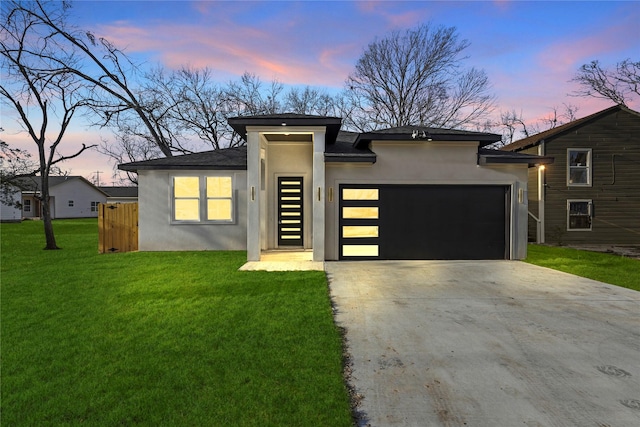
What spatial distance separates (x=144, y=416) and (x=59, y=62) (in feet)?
61.3

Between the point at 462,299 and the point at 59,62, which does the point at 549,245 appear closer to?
the point at 462,299

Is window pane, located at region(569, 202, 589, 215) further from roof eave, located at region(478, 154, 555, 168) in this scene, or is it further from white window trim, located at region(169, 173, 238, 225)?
white window trim, located at region(169, 173, 238, 225)

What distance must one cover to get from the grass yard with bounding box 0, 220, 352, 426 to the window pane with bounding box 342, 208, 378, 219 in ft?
11.0

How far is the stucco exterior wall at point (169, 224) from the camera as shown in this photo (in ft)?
38.0

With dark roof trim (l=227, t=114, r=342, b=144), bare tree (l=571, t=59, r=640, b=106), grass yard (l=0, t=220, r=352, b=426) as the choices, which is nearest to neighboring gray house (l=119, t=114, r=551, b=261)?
dark roof trim (l=227, t=114, r=342, b=144)

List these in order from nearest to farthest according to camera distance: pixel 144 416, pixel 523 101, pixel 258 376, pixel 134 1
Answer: pixel 144 416 < pixel 258 376 < pixel 134 1 < pixel 523 101

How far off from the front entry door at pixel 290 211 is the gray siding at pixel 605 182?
473 inches

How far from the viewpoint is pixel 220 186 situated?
11.8m

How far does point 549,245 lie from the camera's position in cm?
1536

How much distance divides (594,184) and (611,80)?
12417 millimetres

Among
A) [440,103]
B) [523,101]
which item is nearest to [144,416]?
[440,103]

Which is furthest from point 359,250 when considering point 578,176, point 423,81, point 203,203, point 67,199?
point 67,199

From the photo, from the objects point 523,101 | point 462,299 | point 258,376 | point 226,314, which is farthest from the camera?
point 523,101

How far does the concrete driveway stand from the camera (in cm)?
263
